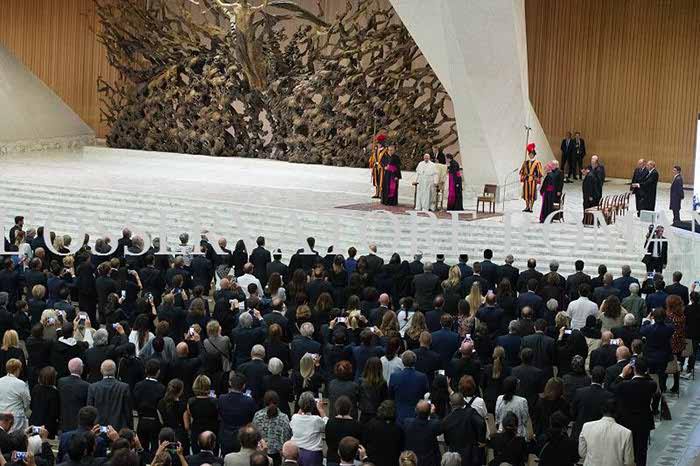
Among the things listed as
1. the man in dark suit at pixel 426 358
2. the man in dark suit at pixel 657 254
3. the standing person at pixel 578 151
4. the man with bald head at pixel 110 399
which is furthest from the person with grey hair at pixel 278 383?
the standing person at pixel 578 151

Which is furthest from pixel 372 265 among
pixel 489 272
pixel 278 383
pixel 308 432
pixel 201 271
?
pixel 308 432

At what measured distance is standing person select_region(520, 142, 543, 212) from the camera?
19906 mm

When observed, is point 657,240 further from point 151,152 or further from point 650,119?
point 151,152

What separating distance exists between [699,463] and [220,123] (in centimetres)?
2000

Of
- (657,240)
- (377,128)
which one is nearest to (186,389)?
(657,240)

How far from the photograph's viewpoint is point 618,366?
1013 cm

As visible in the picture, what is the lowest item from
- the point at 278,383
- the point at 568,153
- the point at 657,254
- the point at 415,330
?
the point at 278,383

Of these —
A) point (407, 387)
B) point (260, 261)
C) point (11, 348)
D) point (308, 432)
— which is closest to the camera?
point (308, 432)

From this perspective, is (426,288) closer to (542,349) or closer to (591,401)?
(542,349)

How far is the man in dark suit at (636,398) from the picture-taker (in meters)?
9.73

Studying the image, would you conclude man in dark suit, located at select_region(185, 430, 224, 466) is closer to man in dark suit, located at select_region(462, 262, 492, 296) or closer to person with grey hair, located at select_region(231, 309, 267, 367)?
person with grey hair, located at select_region(231, 309, 267, 367)

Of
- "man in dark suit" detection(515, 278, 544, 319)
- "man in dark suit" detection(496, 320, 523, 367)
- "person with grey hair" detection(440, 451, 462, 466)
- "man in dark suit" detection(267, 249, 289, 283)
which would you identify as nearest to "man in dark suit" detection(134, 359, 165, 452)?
"person with grey hair" detection(440, 451, 462, 466)

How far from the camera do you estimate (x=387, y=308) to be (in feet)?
39.0

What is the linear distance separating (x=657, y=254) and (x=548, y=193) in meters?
2.71
